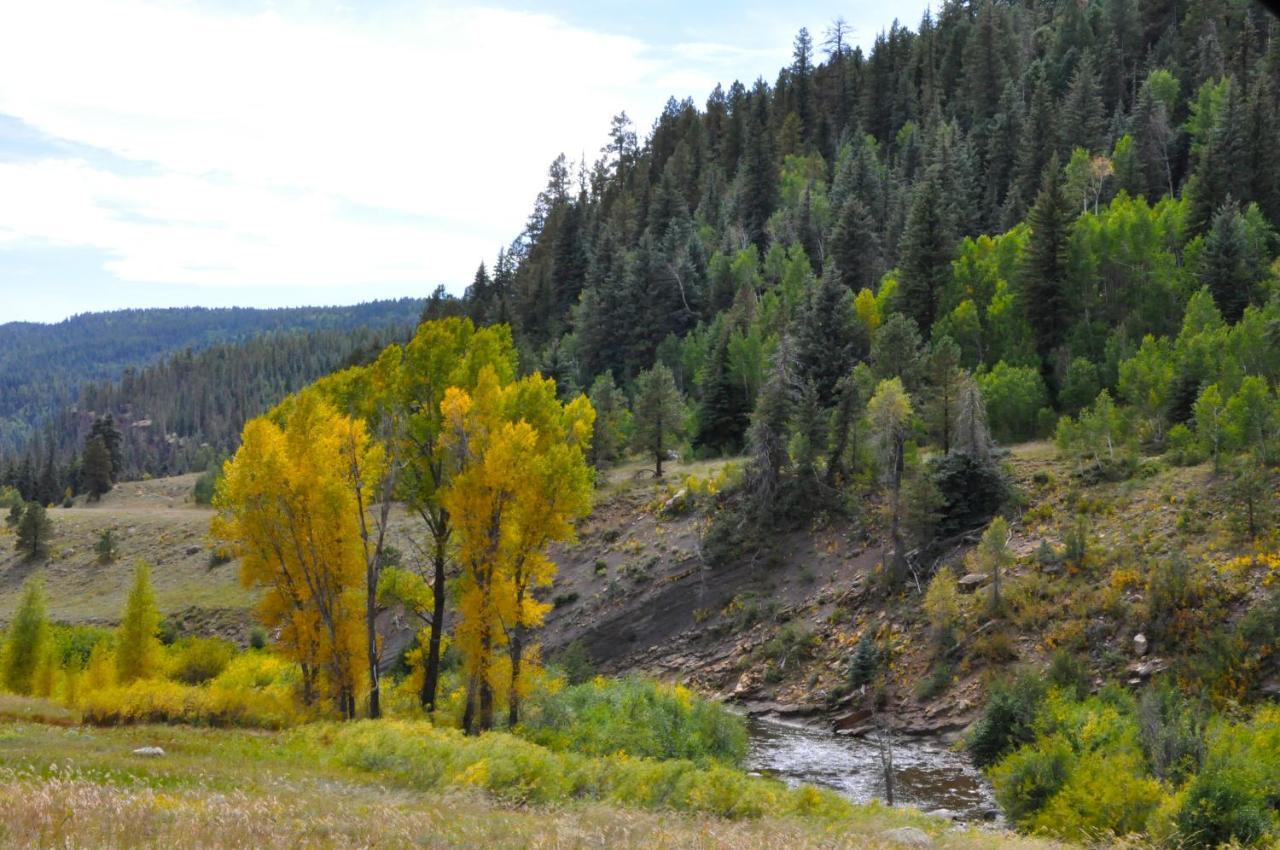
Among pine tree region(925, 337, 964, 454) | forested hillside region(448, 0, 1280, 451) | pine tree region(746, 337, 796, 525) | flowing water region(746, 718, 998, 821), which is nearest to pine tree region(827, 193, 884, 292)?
forested hillside region(448, 0, 1280, 451)

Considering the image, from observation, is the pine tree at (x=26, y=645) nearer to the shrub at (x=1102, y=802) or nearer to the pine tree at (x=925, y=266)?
the shrub at (x=1102, y=802)

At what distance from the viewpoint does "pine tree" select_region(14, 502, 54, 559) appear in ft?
239

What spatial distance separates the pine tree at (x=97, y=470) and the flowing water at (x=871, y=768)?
94.0 m

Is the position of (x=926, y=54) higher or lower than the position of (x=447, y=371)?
higher

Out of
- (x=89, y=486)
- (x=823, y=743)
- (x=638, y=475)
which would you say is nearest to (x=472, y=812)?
(x=823, y=743)

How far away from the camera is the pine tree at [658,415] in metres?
58.5

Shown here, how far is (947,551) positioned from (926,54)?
89059 mm

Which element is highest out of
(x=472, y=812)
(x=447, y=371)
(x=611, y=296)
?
(x=611, y=296)

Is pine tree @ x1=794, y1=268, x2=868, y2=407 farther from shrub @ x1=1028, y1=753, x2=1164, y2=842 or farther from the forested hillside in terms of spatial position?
shrub @ x1=1028, y1=753, x2=1164, y2=842

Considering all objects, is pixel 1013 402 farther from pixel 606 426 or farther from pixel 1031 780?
pixel 1031 780

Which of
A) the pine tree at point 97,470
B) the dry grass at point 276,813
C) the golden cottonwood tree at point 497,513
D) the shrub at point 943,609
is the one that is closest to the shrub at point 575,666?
the golden cottonwood tree at point 497,513

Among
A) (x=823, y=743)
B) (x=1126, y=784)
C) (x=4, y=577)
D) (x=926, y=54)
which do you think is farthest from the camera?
(x=926, y=54)

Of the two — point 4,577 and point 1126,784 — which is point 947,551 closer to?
point 1126,784

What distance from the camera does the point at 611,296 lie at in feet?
280
